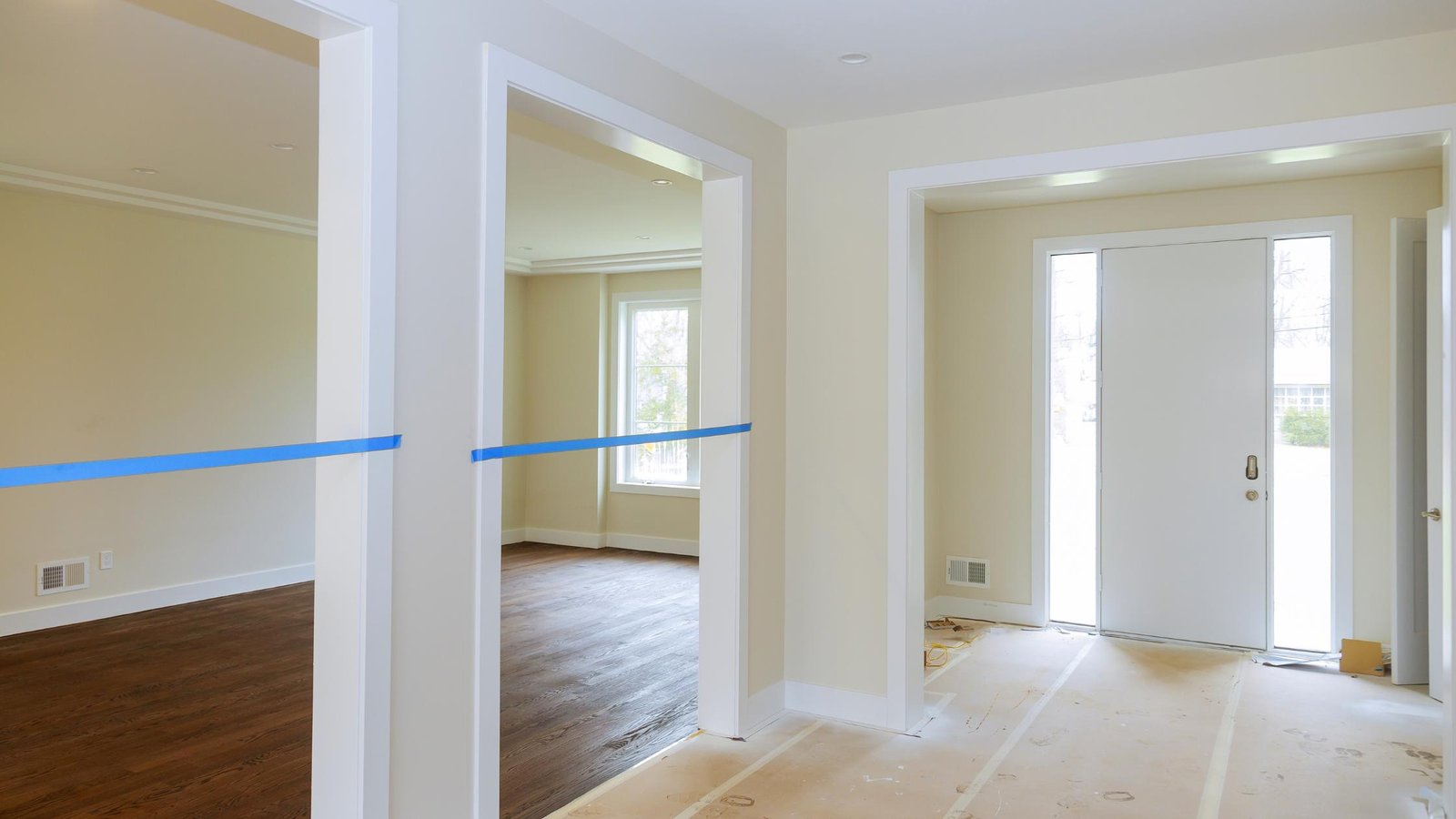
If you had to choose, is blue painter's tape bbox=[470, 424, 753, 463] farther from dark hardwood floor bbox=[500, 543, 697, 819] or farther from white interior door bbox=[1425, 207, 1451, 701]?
white interior door bbox=[1425, 207, 1451, 701]

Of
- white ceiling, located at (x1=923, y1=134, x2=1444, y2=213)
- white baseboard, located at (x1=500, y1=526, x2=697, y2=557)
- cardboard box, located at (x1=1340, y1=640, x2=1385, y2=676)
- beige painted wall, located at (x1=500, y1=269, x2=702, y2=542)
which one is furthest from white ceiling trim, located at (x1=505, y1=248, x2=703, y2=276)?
cardboard box, located at (x1=1340, y1=640, x2=1385, y2=676)

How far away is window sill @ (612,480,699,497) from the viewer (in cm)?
795

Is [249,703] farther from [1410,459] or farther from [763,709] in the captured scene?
[1410,459]

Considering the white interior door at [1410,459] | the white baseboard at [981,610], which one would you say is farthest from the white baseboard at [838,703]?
the white interior door at [1410,459]

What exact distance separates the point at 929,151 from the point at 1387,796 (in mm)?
2798

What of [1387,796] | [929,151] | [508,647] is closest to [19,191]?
[508,647]

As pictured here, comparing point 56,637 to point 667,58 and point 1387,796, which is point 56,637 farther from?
point 1387,796

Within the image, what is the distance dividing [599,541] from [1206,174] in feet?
18.7

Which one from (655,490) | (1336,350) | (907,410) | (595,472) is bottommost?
(655,490)

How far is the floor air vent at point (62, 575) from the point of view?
5.26 metres

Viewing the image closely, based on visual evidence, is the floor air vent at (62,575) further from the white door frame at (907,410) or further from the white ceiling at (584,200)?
the white door frame at (907,410)

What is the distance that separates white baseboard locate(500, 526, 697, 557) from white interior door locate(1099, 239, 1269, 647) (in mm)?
3744

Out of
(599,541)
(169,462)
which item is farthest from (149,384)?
(169,462)

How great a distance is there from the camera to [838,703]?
389 centimetres
